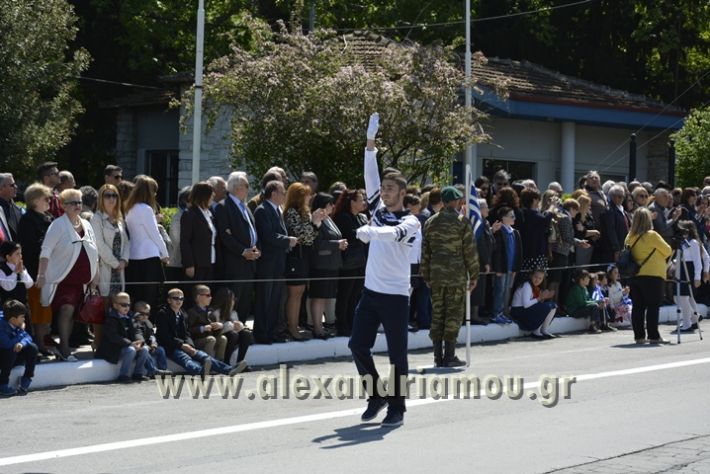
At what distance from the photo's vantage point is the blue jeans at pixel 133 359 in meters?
13.6

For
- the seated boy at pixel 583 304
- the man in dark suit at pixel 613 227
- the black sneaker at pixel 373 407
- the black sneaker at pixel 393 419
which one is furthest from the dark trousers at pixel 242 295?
the man in dark suit at pixel 613 227

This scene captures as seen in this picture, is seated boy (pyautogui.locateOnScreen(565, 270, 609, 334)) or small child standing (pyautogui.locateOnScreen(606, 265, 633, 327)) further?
small child standing (pyautogui.locateOnScreen(606, 265, 633, 327))

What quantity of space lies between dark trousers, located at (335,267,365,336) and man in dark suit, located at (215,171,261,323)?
176 centimetres

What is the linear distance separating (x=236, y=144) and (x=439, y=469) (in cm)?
1512

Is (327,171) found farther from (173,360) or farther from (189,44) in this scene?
(189,44)

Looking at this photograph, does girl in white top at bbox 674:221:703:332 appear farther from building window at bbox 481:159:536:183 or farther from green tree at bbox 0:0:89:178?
green tree at bbox 0:0:89:178

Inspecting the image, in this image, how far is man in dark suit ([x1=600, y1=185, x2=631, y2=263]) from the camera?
20.7 m

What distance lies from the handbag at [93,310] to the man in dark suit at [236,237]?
1975 mm

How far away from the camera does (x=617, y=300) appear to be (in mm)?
20188

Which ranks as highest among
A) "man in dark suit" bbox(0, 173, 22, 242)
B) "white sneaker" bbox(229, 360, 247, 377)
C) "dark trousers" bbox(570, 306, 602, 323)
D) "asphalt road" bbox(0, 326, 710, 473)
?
"man in dark suit" bbox(0, 173, 22, 242)

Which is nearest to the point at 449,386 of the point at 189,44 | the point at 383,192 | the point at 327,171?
the point at 383,192

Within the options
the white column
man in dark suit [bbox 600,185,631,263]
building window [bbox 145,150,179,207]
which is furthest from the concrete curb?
building window [bbox 145,150,179,207]

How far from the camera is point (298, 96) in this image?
22500mm

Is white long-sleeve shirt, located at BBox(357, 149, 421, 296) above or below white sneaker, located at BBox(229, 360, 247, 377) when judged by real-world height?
above
